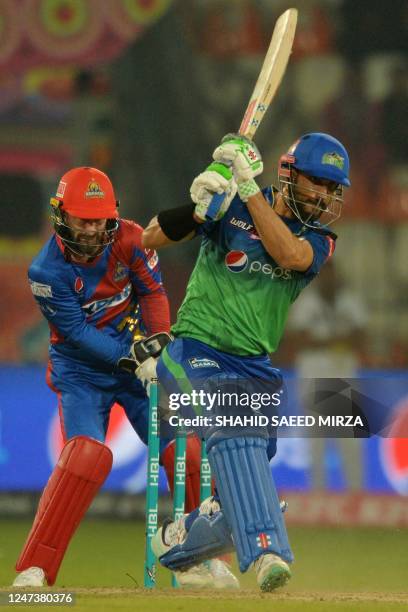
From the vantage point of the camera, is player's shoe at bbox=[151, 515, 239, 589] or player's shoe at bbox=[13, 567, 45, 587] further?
player's shoe at bbox=[13, 567, 45, 587]

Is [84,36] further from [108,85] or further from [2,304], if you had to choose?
[2,304]

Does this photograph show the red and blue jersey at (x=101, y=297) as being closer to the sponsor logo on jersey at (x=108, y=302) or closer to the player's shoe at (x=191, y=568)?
the sponsor logo on jersey at (x=108, y=302)

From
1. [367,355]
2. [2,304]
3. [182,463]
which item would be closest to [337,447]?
[367,355]

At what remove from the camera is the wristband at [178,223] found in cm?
504

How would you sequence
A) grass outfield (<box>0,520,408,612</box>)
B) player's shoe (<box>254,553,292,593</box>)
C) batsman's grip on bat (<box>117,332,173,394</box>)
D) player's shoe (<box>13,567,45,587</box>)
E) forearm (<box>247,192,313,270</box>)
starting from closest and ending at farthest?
grass outfield (<box>0,520,408,612</box>)
player's shoe (<box>254,553,292,593</box>)
forearm (<box>247,192,313,270</box>)
player's shoe (<box>13,567,45,587</box>)
batsman's grip on bat (<box>117,332,173,394</box>)

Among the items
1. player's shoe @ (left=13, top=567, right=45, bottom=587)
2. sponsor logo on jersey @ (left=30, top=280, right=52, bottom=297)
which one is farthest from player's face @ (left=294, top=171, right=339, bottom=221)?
player's shoe @ (left=13, top=567, right=45, bottom=587)

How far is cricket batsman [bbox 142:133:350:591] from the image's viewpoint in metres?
4.89

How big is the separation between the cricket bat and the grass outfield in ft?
5.79

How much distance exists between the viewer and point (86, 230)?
5824 millimetres

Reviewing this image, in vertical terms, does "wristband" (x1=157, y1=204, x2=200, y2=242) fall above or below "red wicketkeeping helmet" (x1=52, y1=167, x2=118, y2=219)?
below

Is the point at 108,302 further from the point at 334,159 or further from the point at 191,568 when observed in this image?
the point at 334,159

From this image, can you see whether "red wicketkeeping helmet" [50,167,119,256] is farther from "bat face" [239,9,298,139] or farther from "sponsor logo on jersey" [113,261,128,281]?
"bat face" [239,9,298,139]

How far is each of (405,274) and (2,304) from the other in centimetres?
323

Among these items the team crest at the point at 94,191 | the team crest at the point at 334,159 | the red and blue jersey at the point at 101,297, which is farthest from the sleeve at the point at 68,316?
the team crest at the point at 334,159
